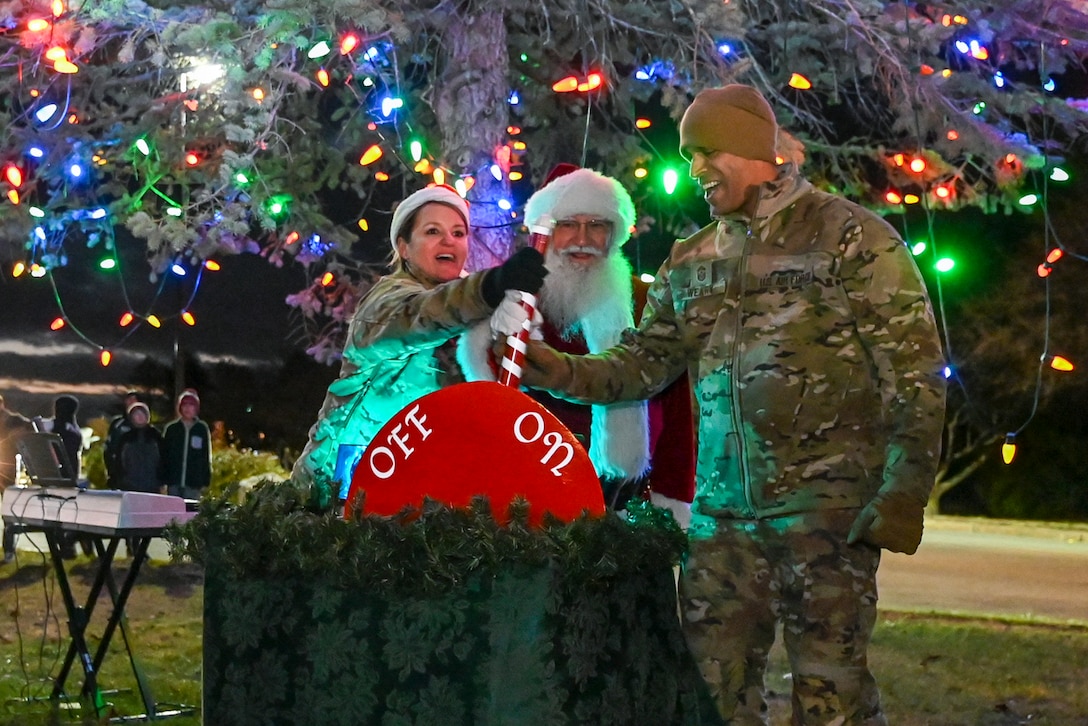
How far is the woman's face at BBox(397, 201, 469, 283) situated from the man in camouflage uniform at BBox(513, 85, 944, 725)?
65 cm

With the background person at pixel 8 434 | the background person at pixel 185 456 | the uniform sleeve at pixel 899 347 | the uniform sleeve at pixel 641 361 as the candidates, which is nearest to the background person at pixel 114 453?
the background person at pixel 185 456

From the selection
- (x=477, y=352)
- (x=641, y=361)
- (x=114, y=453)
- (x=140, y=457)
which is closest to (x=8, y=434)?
(x=114, y=453)

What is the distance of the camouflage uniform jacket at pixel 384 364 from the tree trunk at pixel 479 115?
355 cm

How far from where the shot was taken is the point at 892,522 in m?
3.18

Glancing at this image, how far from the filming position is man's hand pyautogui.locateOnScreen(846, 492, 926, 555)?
3.18 meters

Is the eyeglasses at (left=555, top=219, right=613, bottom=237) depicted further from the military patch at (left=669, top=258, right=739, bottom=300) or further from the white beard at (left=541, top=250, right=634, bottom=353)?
the military patch at (left=669, top=258, right=739, bottom=300)

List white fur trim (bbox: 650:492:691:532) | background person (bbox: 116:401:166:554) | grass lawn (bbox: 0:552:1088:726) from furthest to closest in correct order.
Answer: background person (bbox: 116:401:166:554) < grass lawn (bbox: 0:552:1088:726) < white fur trim (bbox: 650:492:691:532)

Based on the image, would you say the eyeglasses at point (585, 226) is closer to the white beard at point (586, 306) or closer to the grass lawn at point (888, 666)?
the white beard at point (586, 306)

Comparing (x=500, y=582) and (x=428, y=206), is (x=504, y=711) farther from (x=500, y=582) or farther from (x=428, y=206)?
Answer: (x=428, y=206)

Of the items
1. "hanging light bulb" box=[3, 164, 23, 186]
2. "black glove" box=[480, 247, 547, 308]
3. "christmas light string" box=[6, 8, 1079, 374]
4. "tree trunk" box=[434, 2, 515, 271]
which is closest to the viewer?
"black glove" box=[480, 247, 547, 308]

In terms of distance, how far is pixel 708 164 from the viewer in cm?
358

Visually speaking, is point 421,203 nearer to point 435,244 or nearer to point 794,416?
point 435,244

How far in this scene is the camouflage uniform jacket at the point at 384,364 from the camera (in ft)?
11.7

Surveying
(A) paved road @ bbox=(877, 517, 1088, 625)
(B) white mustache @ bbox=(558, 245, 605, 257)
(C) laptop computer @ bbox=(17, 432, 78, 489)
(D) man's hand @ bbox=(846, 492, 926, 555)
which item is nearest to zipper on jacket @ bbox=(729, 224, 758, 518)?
(D) man's hand @ bbox=(846, 492, 926, 555)
